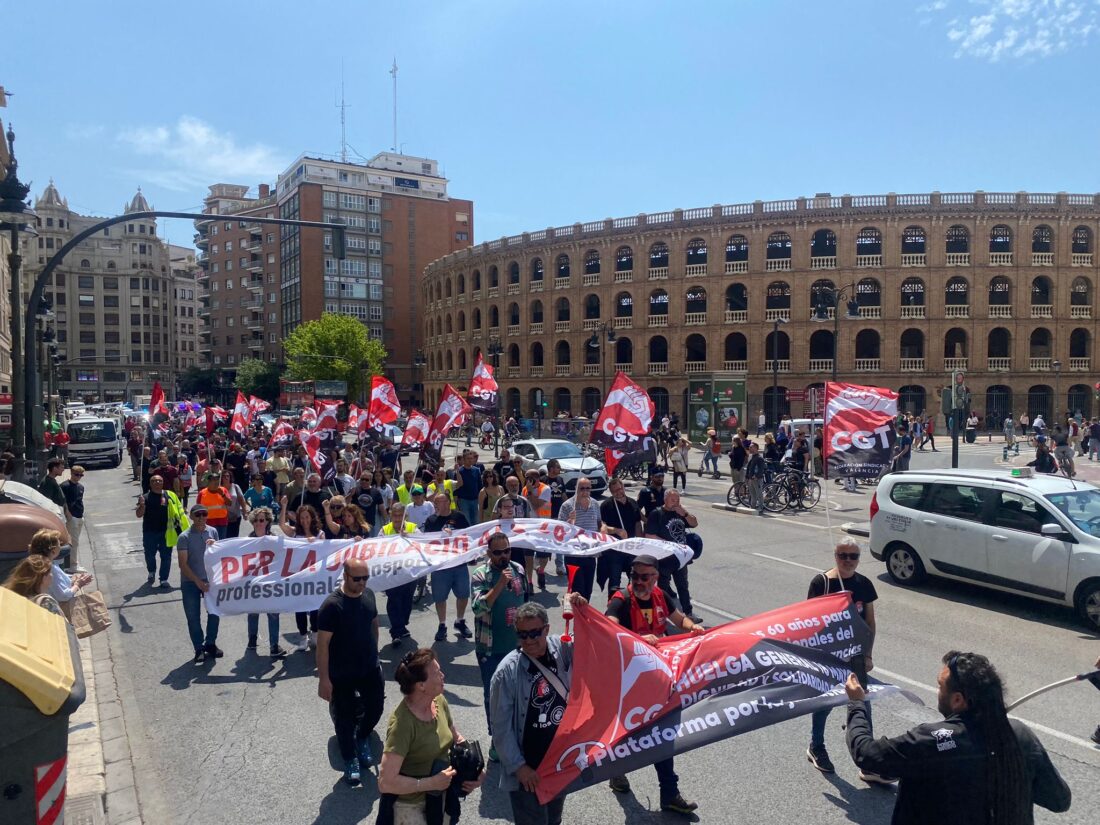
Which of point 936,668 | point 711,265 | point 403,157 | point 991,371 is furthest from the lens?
point 403,157

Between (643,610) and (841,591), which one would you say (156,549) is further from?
(841,591)

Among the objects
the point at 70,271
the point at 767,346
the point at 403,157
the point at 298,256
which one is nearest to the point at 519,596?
the point at 767,346

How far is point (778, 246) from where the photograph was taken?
5231 centimetres

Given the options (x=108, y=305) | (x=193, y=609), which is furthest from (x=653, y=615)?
(x=108, y=305)

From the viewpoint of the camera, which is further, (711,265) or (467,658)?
(711,265)

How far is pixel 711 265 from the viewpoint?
176 feet

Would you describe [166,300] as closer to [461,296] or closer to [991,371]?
[461,296]

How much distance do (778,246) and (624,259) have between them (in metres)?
11.0

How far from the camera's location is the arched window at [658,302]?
184 ft

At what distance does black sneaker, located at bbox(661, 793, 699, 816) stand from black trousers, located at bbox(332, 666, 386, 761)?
85.0 inches

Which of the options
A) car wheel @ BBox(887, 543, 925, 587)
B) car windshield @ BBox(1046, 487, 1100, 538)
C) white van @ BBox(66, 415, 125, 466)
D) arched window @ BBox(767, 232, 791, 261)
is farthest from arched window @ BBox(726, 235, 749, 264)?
car windshield @ BBox(1046, 487, 1100, 538)

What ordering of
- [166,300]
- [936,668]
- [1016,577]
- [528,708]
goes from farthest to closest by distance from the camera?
[166,300], [1016,577], [936,668], [528,708]

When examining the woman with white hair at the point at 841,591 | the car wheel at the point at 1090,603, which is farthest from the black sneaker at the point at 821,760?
the car wheel at the point at 1090,603

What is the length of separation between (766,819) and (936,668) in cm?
361
